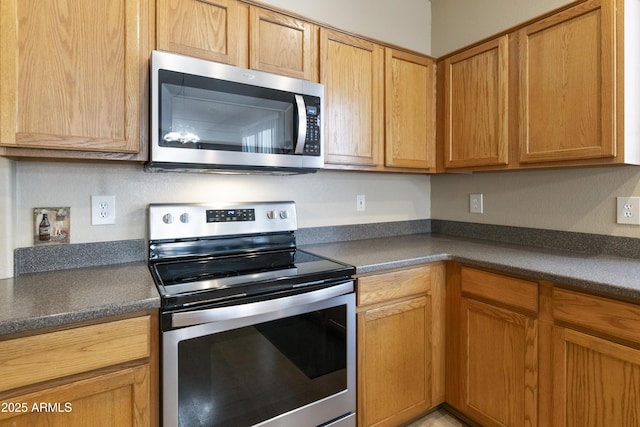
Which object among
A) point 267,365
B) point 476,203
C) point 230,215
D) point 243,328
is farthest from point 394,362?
point 476,203

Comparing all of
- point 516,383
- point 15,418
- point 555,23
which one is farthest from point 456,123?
point 15,418

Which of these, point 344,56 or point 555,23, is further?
point 344,56

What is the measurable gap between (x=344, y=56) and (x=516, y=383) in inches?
69.7

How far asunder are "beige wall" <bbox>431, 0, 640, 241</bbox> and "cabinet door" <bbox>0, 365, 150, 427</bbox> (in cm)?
202

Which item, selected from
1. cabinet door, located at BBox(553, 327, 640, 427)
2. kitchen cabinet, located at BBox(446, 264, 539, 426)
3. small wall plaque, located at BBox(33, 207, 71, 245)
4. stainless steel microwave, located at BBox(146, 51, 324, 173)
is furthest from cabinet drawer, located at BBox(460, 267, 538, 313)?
small wall plaque, located at BBox(33, 207, 71, 245)

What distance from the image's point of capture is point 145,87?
1.31m

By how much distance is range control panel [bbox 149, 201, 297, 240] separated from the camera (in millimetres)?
1539

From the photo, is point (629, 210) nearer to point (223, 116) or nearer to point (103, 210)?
point (223, 116)

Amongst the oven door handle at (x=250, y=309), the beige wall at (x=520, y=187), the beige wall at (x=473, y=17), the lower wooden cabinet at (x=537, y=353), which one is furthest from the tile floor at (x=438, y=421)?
the beige wall at (x=473, y=17)

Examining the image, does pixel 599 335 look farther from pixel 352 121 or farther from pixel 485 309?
pixel 352 121

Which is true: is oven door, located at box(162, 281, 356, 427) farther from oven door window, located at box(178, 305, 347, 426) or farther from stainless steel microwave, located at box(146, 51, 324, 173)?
stainless steel microwave, located at box(146, 51, 324, 173)

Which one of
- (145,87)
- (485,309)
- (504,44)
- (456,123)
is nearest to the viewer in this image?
(145,87)

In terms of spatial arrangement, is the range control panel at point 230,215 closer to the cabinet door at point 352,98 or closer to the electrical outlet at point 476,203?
the cabinet door at point 352,98

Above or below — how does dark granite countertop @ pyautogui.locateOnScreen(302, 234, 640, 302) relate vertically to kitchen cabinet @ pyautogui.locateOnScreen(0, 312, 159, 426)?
above
